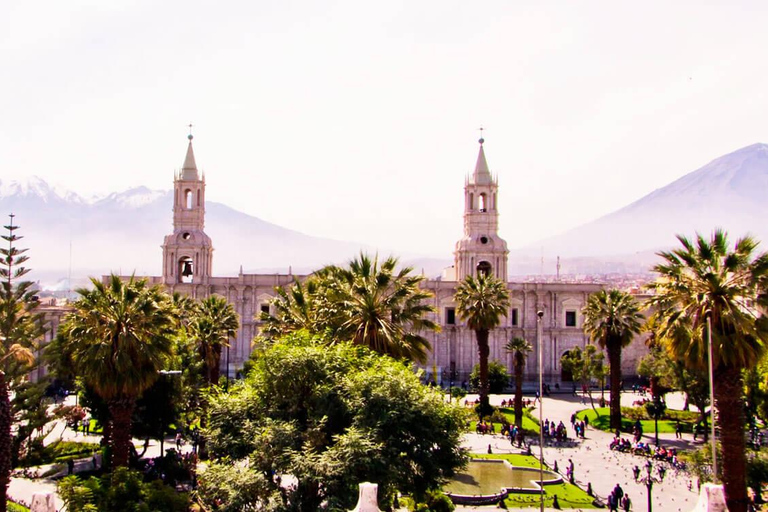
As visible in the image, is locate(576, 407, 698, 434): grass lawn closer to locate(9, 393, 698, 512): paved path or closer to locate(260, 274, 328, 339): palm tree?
locate(9, 393, 698, 512): paved path

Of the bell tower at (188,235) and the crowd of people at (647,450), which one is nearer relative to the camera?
the crowd of people at (647,450)

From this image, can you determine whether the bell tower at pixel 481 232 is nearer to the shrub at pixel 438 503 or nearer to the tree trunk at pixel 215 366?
the tree trunk at pixel 215 366

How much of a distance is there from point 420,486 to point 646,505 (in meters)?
11.8

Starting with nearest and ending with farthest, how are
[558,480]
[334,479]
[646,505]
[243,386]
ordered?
[334,479], [243,386], [646,505], [558,480]

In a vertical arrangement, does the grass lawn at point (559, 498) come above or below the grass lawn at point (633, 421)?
below

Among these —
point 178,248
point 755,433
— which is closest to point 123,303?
point 755,433

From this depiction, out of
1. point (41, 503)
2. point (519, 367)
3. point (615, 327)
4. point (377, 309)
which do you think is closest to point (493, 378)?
point (519, 367)

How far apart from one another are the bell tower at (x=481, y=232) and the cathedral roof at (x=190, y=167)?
22075 millimetres

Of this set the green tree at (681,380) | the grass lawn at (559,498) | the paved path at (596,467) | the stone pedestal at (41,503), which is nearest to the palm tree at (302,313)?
the paved path at (596,467)

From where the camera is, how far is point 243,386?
18.3 metres

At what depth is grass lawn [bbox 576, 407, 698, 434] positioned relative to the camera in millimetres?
37219

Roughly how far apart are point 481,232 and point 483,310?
1994 centimetres

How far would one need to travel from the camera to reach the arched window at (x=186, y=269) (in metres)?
58.3

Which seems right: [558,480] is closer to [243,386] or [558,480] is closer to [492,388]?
[243,386]
